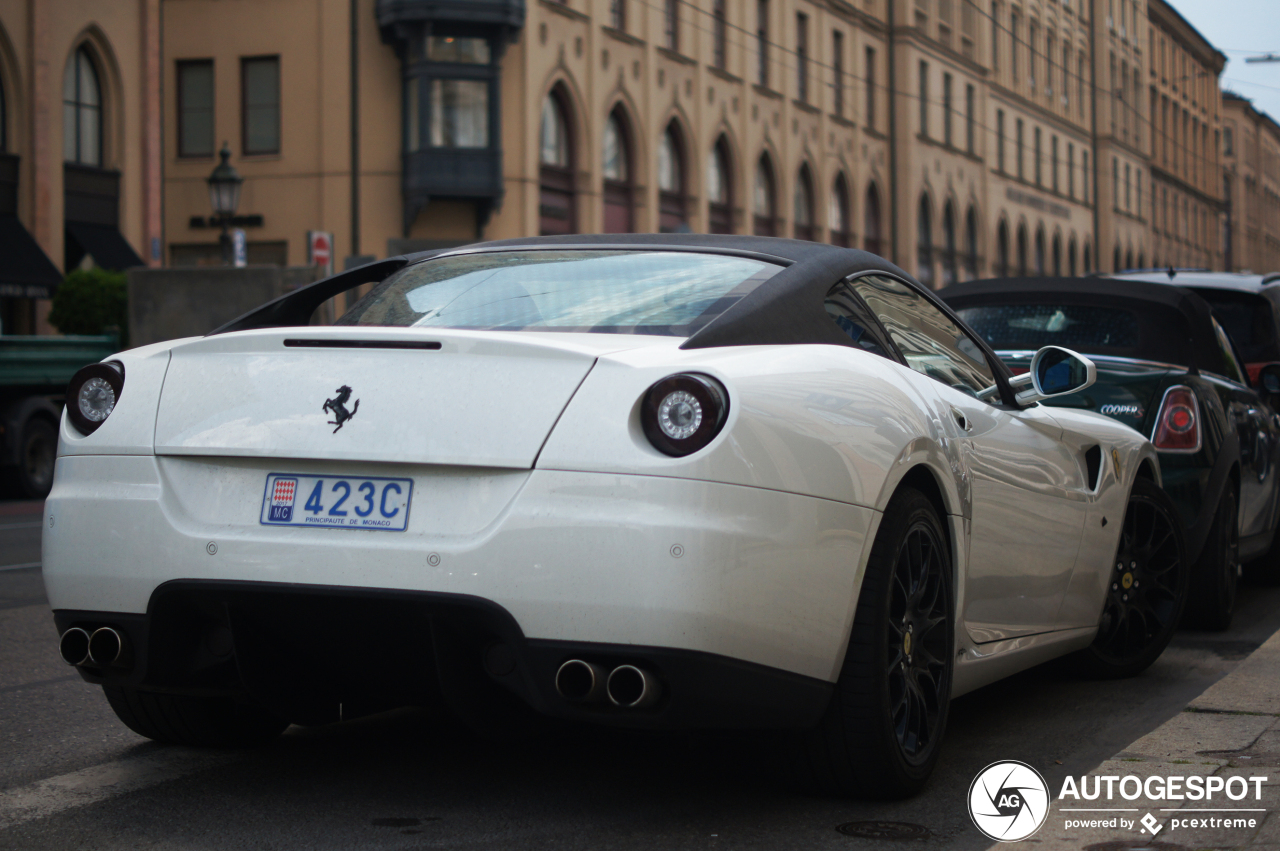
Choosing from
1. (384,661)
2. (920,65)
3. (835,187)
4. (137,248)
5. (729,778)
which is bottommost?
(729,778)

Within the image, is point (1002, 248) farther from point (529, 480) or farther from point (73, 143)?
point (529, 480)

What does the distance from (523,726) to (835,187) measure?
4524 cm

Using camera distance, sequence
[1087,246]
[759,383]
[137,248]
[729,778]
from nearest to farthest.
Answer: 1. [759,383]
2. [729,778]
3. [137,248]
4. [1087,246]

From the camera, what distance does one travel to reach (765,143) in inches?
1684

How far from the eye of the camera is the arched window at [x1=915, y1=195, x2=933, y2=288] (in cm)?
5262

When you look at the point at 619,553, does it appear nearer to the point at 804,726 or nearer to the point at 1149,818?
the point at 804,726

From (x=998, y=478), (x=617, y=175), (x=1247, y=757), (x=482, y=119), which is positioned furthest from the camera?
(x=617, y=175)

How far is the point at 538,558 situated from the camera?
3.31 meters

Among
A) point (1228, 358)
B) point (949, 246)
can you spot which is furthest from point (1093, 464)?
point (949, 246)

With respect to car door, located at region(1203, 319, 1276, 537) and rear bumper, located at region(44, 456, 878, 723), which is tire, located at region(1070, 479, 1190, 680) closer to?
car door, located at region(1203, 319, 1276, 537)

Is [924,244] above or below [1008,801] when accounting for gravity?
above

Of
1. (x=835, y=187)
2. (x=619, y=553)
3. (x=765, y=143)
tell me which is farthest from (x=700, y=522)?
(x=835, y=187)

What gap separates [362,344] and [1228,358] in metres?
5.51

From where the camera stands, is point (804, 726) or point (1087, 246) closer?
point (804, 726)
